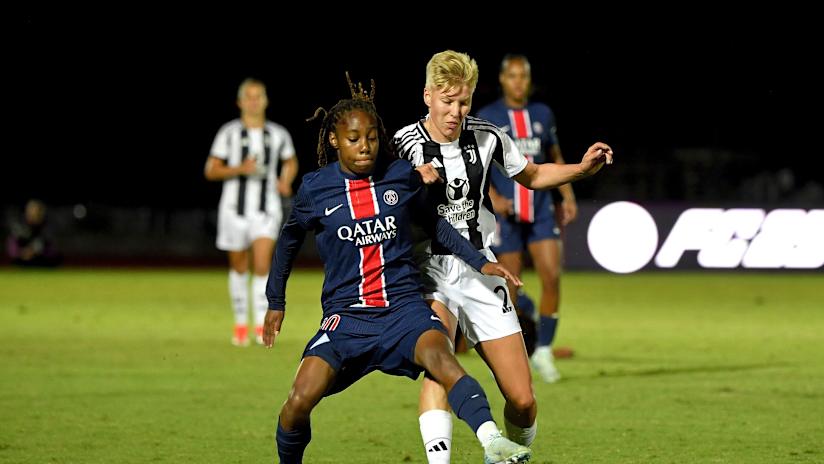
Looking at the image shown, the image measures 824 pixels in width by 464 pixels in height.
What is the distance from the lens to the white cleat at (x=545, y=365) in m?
9.68

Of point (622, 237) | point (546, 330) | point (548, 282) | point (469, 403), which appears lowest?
point (622, 237)

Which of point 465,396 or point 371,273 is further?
point 371,273

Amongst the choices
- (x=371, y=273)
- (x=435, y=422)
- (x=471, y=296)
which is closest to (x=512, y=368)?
(x=471, y=296)

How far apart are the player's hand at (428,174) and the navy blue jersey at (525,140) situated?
172 inches

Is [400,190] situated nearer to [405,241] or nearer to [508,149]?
[405,241]

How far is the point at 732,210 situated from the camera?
22766mm

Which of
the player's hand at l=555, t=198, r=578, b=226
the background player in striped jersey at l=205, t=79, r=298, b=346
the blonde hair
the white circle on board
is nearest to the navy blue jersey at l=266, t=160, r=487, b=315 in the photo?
the blonde hair

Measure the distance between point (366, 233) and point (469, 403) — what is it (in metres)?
0.86

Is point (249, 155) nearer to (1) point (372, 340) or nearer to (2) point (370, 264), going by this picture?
(2) point (370, 264)

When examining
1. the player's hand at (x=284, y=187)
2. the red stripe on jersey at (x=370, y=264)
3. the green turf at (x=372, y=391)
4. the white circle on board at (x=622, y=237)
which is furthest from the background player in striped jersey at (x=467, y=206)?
the white circle on board at (x=622, y=237)

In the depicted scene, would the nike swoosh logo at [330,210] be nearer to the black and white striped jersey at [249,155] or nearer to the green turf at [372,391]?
the green turf at [372,391]

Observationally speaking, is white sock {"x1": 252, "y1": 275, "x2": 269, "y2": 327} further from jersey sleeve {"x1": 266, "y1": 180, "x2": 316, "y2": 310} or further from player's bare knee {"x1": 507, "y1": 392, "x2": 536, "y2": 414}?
player's bare knee {"x1": 507, "y1": 392, "x2": 536, "y2": 414}

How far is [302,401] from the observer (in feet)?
17.4

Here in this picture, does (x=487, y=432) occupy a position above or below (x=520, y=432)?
above
